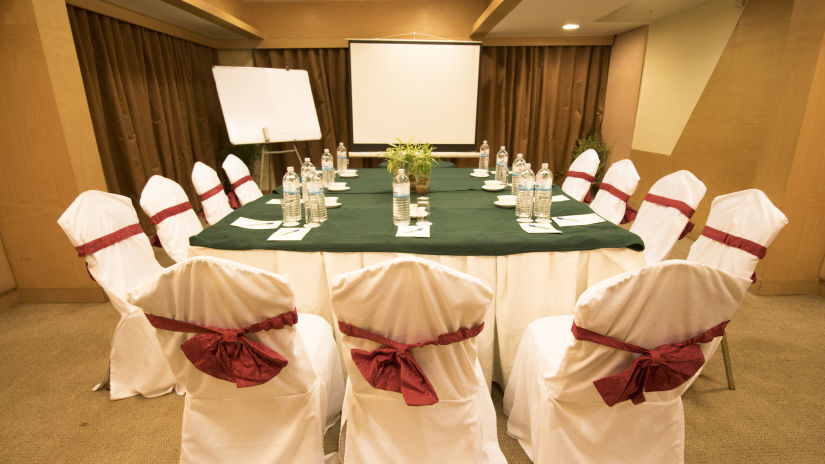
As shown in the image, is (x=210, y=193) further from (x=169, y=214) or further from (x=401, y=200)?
(x=401, y=200)

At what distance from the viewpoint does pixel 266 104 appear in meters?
4.79

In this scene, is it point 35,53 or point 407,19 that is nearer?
point 35,53

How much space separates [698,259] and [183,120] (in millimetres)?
5078

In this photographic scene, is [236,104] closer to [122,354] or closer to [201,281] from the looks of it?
[122,354]

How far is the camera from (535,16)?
4.25 meters

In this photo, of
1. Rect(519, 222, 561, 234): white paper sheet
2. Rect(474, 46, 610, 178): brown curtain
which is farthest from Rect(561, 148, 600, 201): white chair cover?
Rect(474, 46, 610, 178): brown curtain

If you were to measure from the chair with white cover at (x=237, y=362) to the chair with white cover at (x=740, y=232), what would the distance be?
1752mm

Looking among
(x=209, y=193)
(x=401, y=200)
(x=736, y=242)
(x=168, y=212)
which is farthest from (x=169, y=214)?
(x=736, y=242)

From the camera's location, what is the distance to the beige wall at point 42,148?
Result: 2523mm

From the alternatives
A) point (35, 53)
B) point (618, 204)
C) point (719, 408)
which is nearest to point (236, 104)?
point (35, 53)

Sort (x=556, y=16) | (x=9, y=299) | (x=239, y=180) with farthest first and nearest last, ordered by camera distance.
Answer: (x=556, y=16) → (x=239, y=180) → (x=9, y=299)

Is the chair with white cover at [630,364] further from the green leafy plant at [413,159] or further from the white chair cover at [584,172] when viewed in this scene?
the white chair cover at [584,172]

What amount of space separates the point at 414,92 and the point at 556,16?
1.91 meters

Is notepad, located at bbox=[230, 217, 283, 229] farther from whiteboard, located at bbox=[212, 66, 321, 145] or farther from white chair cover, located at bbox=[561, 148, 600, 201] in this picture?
whiteboard, located at bbox=[212, 66, 321, 145]
